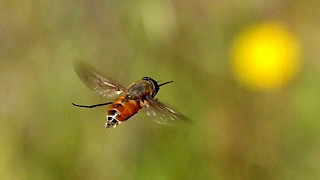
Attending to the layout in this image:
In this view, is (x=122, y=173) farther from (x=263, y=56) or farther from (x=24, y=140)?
(x=263, y=56)

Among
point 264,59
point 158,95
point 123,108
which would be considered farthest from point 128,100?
point 264,59

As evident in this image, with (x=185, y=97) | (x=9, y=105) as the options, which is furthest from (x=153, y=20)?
(x=9, y=105)

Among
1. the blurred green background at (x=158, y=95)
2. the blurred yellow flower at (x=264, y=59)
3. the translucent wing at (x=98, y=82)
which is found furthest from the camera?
the blurred yellow flower at (x=264, y=59)

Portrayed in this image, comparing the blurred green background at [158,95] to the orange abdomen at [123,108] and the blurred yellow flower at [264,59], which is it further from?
the orange abdomen at [123,108]

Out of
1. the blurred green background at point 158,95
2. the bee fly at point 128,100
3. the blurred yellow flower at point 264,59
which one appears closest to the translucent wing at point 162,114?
the bee fly at point 128,100

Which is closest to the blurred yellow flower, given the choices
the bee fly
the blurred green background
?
the blurred green background

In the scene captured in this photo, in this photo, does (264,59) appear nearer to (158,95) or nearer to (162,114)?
(158,95)
